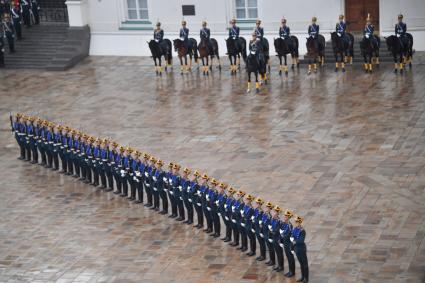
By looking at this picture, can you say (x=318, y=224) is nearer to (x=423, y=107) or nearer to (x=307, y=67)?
(x=423, y=107)

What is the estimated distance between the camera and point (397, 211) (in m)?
25.3

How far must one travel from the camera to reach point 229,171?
2955 centimetres

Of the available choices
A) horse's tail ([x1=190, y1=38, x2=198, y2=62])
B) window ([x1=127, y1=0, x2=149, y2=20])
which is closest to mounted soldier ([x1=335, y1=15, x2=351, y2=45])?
horse's tail ([x1=190, y1=38, x2=198, y2=62])

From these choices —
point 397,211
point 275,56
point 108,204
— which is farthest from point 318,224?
point 275,56

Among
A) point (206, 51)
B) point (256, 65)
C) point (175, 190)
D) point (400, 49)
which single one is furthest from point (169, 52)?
point (175, 190)

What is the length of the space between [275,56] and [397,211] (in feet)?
62.7

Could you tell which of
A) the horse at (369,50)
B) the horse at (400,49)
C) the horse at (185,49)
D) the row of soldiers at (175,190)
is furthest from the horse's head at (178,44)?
the row of soldiers at (175,190)

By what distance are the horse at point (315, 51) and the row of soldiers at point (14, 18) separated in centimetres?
1388

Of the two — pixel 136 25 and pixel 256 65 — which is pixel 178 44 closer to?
pixel 256 65

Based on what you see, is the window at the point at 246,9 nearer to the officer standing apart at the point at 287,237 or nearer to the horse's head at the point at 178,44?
the horse's head at the point at 178,44

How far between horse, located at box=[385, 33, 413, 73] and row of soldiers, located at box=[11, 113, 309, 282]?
1251 cm

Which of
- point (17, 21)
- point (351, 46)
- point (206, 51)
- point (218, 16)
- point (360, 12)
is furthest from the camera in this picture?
point (17, 21)

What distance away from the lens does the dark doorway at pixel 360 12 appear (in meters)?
43.3

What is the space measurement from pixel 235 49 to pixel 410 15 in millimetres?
7284
